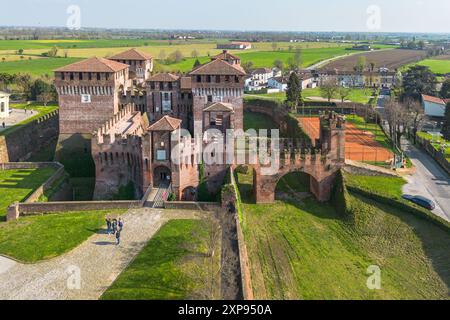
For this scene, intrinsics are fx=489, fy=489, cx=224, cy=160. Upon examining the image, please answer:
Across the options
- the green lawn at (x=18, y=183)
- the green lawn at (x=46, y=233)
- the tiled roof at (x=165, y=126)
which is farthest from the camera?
the green lawn at (x=18, y=183)

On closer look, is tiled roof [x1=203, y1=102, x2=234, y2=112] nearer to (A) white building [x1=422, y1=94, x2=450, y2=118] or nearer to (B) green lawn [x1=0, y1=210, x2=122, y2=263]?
(B) green lawn [x1=0, y1=210, x2=122, y2=263]

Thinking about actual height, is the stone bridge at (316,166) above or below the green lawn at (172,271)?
above

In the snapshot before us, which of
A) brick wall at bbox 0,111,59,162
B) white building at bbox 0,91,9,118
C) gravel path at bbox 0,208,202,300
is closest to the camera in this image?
gravel path at bbox 0,208,202,300

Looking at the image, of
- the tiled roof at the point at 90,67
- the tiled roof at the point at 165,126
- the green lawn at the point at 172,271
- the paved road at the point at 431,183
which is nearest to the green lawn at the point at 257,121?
the tiled roof at the point at 90,67

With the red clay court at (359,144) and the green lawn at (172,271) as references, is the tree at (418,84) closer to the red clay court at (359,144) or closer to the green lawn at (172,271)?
the red clay court at (359,144)

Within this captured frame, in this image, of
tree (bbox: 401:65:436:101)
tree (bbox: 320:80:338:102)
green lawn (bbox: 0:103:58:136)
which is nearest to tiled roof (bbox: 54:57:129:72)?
green lawn (bbox: 0:103:58:136)

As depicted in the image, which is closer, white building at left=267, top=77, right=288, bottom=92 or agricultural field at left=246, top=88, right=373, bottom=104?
agricultural field at left=246, top=88, right=373, bottom=104
